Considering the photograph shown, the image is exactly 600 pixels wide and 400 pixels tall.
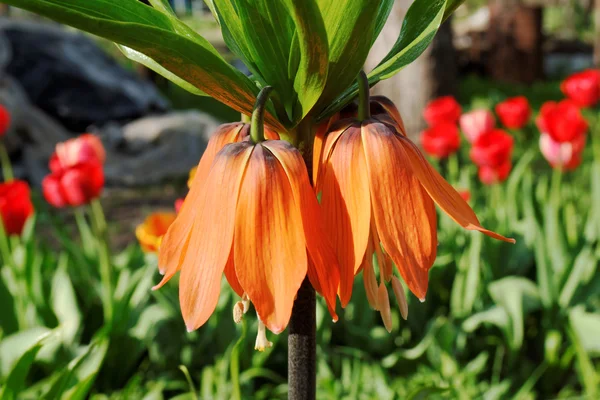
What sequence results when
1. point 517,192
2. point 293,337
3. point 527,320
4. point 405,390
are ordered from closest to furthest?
point 293,337
point 405,390
point 527,320
point 517,192

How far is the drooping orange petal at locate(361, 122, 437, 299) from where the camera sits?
0.69 m

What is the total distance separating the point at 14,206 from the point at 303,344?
1.38 m

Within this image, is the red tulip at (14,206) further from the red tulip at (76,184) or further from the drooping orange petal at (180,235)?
the drooping orange petal at (180,235)

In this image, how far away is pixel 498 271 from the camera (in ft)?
6.66

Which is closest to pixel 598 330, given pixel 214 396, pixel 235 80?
pixel 214 396

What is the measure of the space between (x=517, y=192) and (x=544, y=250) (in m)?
0.73

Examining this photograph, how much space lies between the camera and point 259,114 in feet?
2.25

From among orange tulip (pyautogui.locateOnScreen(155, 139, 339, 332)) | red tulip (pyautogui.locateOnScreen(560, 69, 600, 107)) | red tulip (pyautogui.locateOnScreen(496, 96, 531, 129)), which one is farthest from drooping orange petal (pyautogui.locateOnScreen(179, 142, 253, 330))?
red tulip (pyautogui.locateOnScreen(560, 69, 600, 107))

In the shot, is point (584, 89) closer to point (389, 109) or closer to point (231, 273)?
point (389, 109)

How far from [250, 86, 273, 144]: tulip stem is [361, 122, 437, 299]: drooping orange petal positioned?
0.32 feet

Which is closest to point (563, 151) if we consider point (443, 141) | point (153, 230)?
point (443, 141)

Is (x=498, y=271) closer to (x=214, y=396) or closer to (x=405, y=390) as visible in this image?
(x=405, y=390)

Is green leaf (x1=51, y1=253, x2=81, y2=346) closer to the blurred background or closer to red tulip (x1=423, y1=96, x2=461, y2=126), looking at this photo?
the blurred background

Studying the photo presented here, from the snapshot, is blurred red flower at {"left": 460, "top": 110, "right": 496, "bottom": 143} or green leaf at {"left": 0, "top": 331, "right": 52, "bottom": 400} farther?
blurred red flower at {"left": 460, "top": 110, "right": 496, "bottom": 143}
